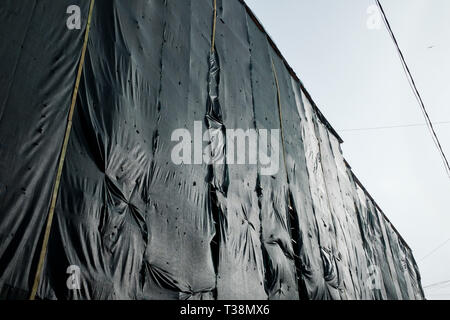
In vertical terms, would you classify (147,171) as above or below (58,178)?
above

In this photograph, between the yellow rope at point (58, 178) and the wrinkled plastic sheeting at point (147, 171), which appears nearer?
the yellow rope at point (58, 178)

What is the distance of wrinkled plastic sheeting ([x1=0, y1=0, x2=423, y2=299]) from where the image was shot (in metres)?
3.04

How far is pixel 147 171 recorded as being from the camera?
425 centimetres

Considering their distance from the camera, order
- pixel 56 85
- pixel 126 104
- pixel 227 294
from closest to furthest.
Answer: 1. pixel 56 85
2. pixel 126 104
3. pixel 227 294

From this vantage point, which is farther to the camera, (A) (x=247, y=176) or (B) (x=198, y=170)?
(A) (x=247, y=176)

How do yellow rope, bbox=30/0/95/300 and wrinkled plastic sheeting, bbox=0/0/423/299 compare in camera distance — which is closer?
yellow rope, bbox=30/0/95/300

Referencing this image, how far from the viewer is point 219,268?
4.89 m

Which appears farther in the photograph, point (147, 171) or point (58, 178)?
point (147, 171)

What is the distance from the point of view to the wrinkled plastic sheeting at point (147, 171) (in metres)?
3.04
